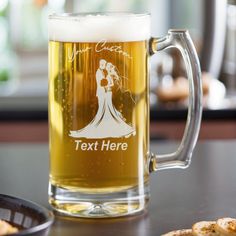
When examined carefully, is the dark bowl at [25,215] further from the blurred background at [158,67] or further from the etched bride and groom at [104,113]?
the blurred background at [158,67]

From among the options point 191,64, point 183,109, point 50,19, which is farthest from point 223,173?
point 183,109

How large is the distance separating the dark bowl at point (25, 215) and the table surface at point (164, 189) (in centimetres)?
4

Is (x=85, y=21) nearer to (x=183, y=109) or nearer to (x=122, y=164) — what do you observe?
(x=122, y=164)

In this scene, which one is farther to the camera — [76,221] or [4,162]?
[4,162]

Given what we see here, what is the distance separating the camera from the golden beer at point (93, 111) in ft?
2.62

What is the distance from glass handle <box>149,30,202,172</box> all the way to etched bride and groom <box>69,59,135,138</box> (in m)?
0.07

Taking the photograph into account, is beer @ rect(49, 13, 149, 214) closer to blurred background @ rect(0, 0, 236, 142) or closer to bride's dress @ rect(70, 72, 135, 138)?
bride's dress @ rect(70, 72, 135, 138)

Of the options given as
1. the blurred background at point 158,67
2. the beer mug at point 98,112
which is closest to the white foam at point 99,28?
the beer mug at point 98,112

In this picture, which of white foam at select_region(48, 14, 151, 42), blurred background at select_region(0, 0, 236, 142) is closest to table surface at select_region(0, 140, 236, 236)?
white foam at select_region(48, 14, 151, 42)

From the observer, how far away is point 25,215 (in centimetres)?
73

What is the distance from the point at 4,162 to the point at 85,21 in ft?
1.16

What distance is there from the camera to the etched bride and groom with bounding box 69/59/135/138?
794 millimetres

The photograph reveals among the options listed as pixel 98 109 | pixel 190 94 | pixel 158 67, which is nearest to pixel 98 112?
pixel 98 109

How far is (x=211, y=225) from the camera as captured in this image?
2.43 ft
